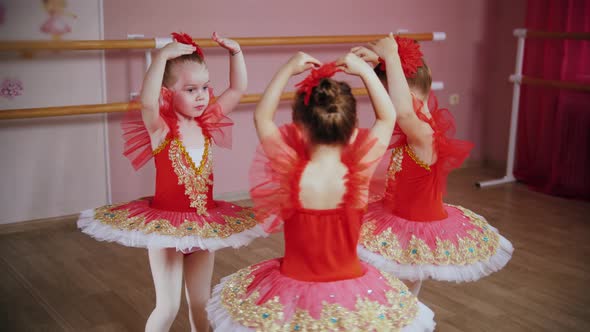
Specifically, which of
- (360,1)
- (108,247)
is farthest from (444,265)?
(360,1)

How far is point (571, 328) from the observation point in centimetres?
247

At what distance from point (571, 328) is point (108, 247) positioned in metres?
1.99

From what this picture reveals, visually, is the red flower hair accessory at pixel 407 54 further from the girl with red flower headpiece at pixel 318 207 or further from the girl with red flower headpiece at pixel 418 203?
the girl with red flower headpiece at pixel 318 207

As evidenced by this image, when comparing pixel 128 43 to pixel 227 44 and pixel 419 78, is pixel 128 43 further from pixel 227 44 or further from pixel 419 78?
pixel 419 78

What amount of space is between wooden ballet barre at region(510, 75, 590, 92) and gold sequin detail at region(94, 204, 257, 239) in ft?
8.96

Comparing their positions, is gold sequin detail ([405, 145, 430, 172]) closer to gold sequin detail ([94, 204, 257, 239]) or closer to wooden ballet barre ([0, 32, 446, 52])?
gold sequin detail ([94, 204, 257, 239])

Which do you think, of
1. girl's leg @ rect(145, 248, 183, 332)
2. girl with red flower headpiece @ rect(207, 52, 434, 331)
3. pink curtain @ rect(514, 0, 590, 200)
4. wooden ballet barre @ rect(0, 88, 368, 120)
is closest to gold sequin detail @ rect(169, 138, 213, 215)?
girl's leg @ rect(145, 248, 183, 332)

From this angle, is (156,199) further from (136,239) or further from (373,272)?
(373,272)

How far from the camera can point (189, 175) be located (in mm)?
1991

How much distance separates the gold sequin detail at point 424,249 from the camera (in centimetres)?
196

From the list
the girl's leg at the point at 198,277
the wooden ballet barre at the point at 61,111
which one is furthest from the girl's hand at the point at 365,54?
the wooden ballet barre at the point at 61,111

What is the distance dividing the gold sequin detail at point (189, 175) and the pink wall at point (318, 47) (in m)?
1.74

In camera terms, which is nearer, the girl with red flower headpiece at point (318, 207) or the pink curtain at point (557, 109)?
the girl with red flower headpiece at point (318, 207)

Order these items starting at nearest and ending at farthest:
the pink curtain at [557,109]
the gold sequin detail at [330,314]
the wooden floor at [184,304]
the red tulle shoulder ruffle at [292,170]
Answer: the gold sequin detail at [330,314]
the red tulle shoulder ruffle at [292,170]
the wooden floor at [184,304]
the pink curtain at [557,109]
